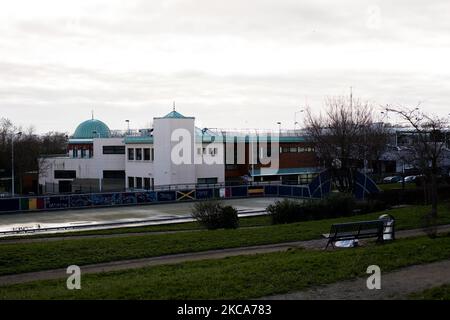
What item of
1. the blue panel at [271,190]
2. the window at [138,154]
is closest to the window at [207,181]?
the window at [138,154]

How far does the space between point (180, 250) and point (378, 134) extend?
40.9m

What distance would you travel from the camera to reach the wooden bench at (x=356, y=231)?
54.0 feet

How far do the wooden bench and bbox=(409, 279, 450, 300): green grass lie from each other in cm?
681

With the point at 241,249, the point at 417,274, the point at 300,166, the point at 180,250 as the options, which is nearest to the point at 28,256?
the point at 180,250

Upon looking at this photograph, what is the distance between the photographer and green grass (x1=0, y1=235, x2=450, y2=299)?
9.78 m

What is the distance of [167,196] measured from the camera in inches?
2135

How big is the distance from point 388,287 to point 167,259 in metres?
7.23

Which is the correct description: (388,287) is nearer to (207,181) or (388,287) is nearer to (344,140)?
(344,140)

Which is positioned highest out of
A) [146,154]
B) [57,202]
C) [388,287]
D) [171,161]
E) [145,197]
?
[146,154]

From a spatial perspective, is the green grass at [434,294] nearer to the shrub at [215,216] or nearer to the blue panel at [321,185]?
the shrub at [215,216]

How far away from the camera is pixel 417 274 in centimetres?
1124

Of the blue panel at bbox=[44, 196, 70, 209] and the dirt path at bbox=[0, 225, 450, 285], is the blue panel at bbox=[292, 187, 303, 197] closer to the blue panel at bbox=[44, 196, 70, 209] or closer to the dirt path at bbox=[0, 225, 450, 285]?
the blue panel at bbox=[44, 196, 70, 209]

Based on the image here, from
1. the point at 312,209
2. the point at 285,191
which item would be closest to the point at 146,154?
the point at 285,191
